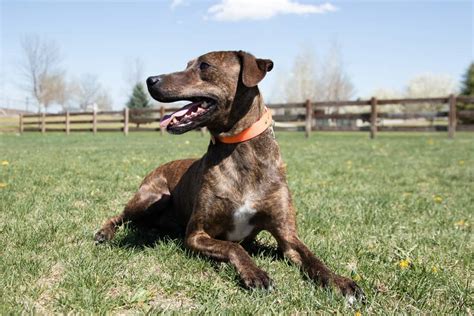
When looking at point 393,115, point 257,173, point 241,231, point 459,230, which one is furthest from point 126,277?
point 393,115

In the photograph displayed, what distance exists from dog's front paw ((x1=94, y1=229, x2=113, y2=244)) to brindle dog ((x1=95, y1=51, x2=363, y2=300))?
76 cm

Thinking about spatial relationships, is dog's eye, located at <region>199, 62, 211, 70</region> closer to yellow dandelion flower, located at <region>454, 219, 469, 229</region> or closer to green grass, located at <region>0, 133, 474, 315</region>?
green grass, located at <region>0, 133, 474, 315</region>

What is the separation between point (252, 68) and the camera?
11.1 ft

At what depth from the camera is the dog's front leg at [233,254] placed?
2.69 m

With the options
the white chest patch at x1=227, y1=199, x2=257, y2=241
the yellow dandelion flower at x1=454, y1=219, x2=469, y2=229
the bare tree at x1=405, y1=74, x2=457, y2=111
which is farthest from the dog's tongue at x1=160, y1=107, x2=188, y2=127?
the bare tree at x1=405, y1=74, x2=457, y2=111

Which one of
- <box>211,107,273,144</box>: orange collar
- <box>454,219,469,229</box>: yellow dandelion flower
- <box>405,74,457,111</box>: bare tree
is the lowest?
<box>454,219,469,229</box>: yellow dandelion flower

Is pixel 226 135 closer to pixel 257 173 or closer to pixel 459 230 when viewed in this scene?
pixel 257 173

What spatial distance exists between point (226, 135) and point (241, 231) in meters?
0.71

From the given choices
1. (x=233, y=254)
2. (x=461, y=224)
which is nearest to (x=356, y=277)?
(x=233, y=254)

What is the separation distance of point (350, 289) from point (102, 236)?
205 centimetres

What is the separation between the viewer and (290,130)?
24.8 m

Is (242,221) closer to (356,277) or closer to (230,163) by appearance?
(230,163)

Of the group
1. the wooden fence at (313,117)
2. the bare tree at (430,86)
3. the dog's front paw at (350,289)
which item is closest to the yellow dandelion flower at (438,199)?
the dog's front paw at (350,289)

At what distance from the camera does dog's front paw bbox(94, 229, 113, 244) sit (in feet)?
12.0
